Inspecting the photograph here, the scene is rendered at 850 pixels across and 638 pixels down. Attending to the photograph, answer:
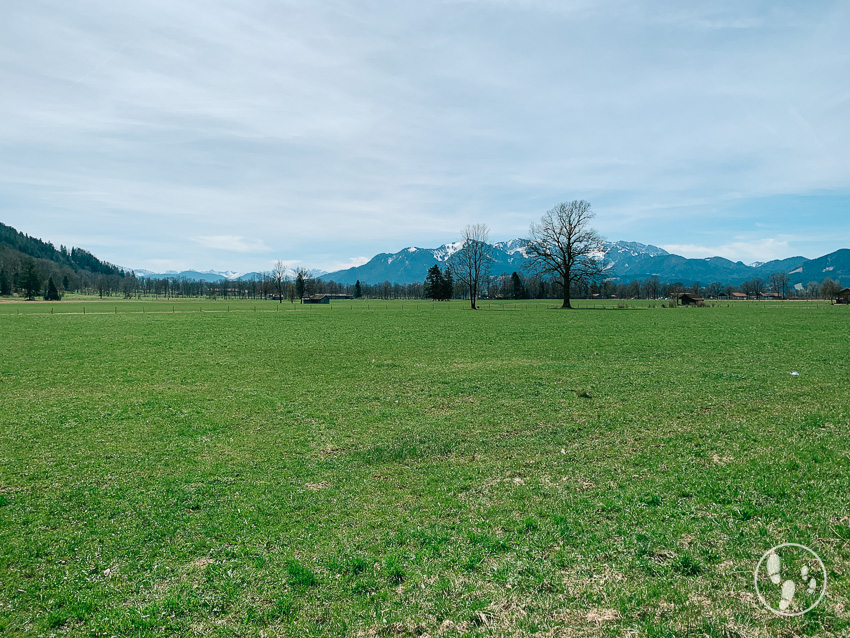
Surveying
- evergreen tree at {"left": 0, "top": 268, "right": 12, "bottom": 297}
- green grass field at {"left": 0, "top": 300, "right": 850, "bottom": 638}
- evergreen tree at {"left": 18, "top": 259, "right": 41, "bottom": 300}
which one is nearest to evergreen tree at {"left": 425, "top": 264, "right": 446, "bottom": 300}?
green grass field at {"left": 0, "top": 300, "right": 850, "bottom": 638}

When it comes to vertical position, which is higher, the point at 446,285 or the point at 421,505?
the point at 446,285

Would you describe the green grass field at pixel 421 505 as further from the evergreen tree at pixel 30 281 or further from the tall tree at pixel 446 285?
the evergreen tree at pixel 30 281

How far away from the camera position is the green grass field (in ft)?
16.7

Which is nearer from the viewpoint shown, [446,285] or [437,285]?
[437,285]

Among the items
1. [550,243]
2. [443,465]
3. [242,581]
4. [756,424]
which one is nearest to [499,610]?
[242,581]

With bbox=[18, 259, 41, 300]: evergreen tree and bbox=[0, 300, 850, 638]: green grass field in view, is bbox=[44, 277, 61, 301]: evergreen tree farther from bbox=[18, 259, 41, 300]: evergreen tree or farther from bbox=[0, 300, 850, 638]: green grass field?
bbox=[0, 300, 850, 638]: green grass field

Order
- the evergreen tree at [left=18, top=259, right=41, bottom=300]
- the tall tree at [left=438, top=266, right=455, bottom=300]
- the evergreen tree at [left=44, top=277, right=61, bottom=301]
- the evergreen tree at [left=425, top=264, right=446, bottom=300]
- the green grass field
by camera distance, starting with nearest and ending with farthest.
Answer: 1. the green grass field
2. the evergreen tree at [left=425, top=264, right=446, bottom=300]
3. the tall tree at [left=438, top=266, right=455, bottom=300]
4. the evergreen tree at [left=44, top=277, right=61, bottom=301]
5. the evergreen tree at [left=18, top=259, right=41, bottom=300]

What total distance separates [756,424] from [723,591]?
8389 millimetres

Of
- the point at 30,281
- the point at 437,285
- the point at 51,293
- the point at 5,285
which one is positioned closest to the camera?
the point at 437,285

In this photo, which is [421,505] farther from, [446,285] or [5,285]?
[5,285]

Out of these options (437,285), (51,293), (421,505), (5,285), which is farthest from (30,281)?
(421,505)

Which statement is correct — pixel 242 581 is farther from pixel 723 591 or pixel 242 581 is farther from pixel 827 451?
pixel 827 451

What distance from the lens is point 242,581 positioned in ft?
18.9

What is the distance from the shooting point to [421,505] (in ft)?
25.8
